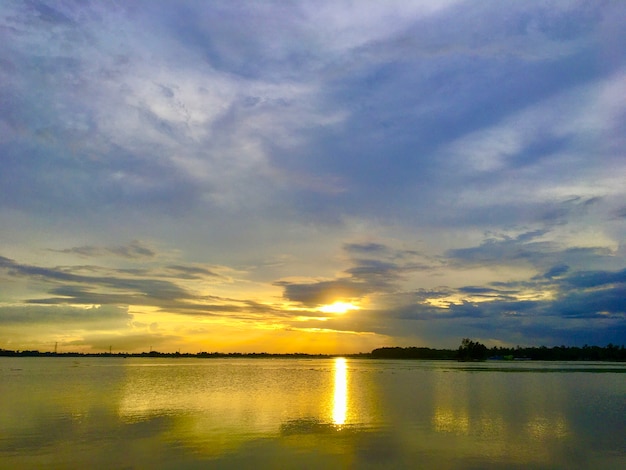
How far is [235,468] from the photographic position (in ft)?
80.5

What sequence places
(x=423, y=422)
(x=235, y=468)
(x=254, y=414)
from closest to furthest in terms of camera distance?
1. (x=235, y=468)
2. (x=423, y=422)
3. (x=254, y=414)

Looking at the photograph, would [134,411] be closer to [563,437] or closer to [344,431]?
[344,431]

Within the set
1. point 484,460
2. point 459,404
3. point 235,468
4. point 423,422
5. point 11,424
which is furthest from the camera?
point 459,404

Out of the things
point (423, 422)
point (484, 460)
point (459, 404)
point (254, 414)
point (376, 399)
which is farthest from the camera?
point (376, 399)

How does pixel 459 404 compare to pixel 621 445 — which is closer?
pixel 621 445

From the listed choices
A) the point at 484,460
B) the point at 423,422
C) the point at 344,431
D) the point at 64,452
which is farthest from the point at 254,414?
the point at 484,460

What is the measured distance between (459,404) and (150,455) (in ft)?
120

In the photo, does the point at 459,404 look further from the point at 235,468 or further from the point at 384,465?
the point at 235,468

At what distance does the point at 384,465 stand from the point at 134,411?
29.0 m

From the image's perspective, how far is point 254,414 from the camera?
43375 mm

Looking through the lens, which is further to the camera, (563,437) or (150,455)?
(563,437)

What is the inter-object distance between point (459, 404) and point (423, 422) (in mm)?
14860

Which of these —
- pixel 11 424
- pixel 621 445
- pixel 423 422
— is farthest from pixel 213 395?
pixel 621 445

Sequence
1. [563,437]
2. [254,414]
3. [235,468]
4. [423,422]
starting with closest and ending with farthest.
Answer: [235,468] < [563,437] < [423,422] < [254,414]
